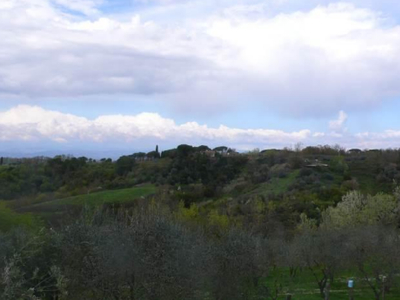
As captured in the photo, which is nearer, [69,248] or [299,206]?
[69,248]

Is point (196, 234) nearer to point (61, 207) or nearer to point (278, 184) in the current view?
point (61, 207)

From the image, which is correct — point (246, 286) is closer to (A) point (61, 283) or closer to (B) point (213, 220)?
(A) point (61, 283)

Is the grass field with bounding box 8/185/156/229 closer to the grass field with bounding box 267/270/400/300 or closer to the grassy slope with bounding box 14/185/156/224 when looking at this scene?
the grassy slope with bounding box 14/185/156/224

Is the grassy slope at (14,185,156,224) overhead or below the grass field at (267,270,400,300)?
overhead

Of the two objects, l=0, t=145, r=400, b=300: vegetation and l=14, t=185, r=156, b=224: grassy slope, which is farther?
l=14, t=185, r=156, b=224: grassy slope

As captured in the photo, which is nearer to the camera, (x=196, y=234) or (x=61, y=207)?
(x=196, y=234)

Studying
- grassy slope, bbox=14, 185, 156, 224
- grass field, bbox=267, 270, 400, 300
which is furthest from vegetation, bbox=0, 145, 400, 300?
grassy slope, bbox=14, 185, 156, 224

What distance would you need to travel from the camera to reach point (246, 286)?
19.2 meters

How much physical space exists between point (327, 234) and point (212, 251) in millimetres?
16024

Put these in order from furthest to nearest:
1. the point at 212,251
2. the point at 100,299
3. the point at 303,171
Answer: the point at 303,171 → the point at 212,251 → the point at 100,299

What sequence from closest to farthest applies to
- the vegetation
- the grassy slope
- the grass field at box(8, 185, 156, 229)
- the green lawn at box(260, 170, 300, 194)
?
the vegetation, the grass field at box(8, 185, 156, 229), the grassy slope, the green lawn at box(260, 170, 300, 194)

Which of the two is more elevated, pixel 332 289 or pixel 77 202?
pixel 77 202

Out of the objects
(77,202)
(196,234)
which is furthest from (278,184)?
(196,234)

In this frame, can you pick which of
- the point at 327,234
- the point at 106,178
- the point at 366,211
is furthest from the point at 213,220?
the point at 106,178
